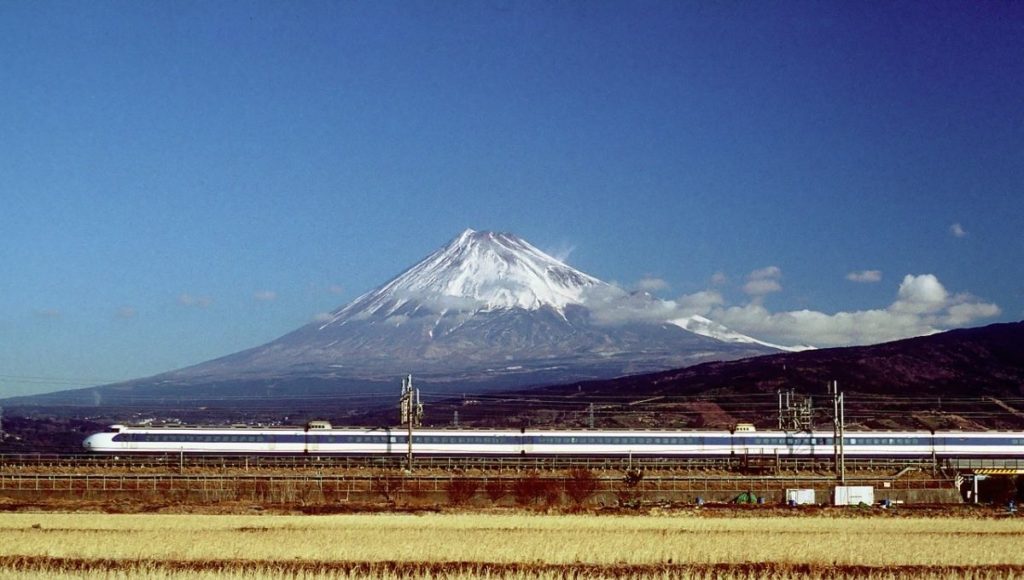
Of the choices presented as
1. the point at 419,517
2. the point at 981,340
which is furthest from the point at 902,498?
the point at 981,340

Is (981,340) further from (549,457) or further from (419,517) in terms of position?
(419,517)

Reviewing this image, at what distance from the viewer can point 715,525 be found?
1496 inches

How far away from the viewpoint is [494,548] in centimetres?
2942

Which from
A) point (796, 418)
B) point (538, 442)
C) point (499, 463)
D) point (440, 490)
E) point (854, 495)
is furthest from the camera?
point (796, 418)

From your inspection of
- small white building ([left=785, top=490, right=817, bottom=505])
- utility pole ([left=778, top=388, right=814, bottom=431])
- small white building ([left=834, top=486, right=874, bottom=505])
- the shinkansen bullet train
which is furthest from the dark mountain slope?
small white building ([left=785, top=490, right=817, bottom=505])

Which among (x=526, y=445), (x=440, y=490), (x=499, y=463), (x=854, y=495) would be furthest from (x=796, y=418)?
(x=440, y=490)

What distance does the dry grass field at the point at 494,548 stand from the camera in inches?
1011

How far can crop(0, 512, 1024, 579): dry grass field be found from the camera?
84.2 feet

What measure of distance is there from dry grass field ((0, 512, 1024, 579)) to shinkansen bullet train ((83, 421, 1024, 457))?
34.7 meters

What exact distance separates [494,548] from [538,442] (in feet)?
150

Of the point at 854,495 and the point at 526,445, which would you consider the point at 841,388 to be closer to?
the point at 526,445

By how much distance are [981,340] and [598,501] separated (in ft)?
473

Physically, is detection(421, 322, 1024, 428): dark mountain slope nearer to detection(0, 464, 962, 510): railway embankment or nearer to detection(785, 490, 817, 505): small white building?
detection(0, 464, 962, 510): railway embankment

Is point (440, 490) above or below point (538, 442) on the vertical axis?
below
